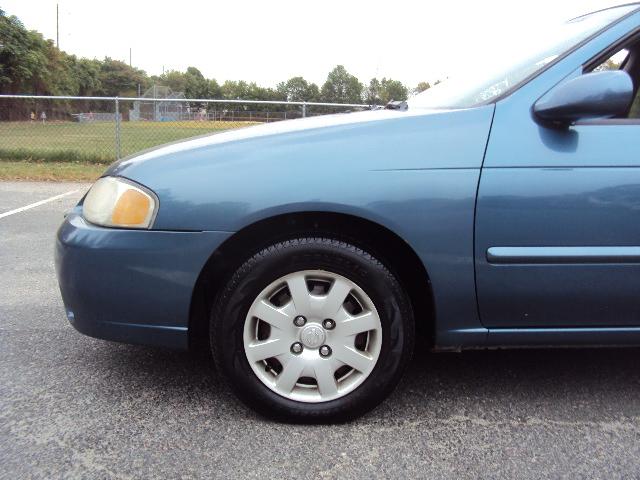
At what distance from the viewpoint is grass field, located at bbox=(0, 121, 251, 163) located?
1092cm

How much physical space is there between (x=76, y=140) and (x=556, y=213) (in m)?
10.8

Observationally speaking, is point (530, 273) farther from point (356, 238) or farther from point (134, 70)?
point (134, 70)

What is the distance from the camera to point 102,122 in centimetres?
1084

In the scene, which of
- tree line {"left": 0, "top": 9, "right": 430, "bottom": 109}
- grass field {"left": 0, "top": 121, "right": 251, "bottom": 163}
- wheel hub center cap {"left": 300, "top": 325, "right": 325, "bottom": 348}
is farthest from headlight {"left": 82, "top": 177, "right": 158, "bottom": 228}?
grass field {"left": 0, "top": 121, "right": 251, "bottom": 163}

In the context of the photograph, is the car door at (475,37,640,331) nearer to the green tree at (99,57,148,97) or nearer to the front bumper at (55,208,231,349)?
the front bumper at (55,208,231,349)

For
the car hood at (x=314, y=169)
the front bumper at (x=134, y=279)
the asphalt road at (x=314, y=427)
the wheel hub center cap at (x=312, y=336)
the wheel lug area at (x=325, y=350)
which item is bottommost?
the asphalt road at (x=314, y=427)

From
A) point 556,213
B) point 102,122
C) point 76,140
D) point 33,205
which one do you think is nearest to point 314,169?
point 556,213

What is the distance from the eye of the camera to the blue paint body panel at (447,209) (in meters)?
2.05

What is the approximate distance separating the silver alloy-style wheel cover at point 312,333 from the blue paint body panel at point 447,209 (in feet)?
0.82

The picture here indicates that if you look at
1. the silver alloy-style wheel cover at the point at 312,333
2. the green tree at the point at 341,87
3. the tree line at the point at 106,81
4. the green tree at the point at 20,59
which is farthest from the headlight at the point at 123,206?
the green tree at the point at 20,59

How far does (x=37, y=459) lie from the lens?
6.44 feet

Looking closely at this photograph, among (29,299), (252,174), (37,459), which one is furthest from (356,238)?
(29,299)

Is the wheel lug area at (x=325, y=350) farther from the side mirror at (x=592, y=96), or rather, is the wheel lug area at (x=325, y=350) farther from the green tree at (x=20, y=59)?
the green tree at (x=20, y=59)

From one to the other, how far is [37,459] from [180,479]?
1.68 feet
